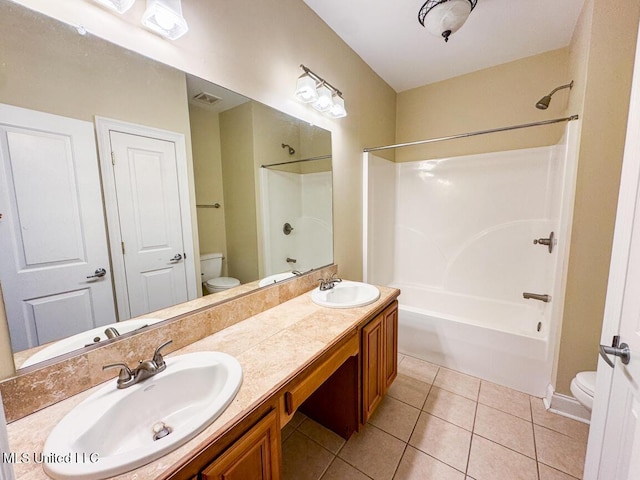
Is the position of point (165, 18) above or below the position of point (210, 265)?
above

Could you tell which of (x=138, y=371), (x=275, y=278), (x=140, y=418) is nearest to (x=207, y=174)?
(x=275, y=278)

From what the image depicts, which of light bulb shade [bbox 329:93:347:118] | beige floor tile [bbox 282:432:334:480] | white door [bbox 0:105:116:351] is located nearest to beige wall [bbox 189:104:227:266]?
white door [bbox 0:105:116:351]

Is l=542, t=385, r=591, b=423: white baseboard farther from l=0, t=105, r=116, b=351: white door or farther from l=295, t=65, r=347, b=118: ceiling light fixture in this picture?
l=0, t=105, r=116, b=351: white door

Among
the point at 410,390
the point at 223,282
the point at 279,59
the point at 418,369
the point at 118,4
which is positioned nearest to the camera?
the point at 118,4

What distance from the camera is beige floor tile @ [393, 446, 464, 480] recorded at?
132 cm

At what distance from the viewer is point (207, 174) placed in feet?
4.04

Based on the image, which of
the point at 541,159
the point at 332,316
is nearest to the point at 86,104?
the point at 332,316

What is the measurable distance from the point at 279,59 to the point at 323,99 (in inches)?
14.2

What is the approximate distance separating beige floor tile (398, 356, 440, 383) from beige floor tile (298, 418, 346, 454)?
856 mm

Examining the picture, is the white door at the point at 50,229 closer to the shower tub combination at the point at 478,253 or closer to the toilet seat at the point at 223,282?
the toilet seat at the point at 223,282

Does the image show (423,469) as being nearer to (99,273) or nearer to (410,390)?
(410,390)

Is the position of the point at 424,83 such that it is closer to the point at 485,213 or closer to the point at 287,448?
the point at 485,213

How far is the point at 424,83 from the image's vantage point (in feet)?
9.04

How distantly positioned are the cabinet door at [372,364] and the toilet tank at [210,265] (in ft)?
2.76
